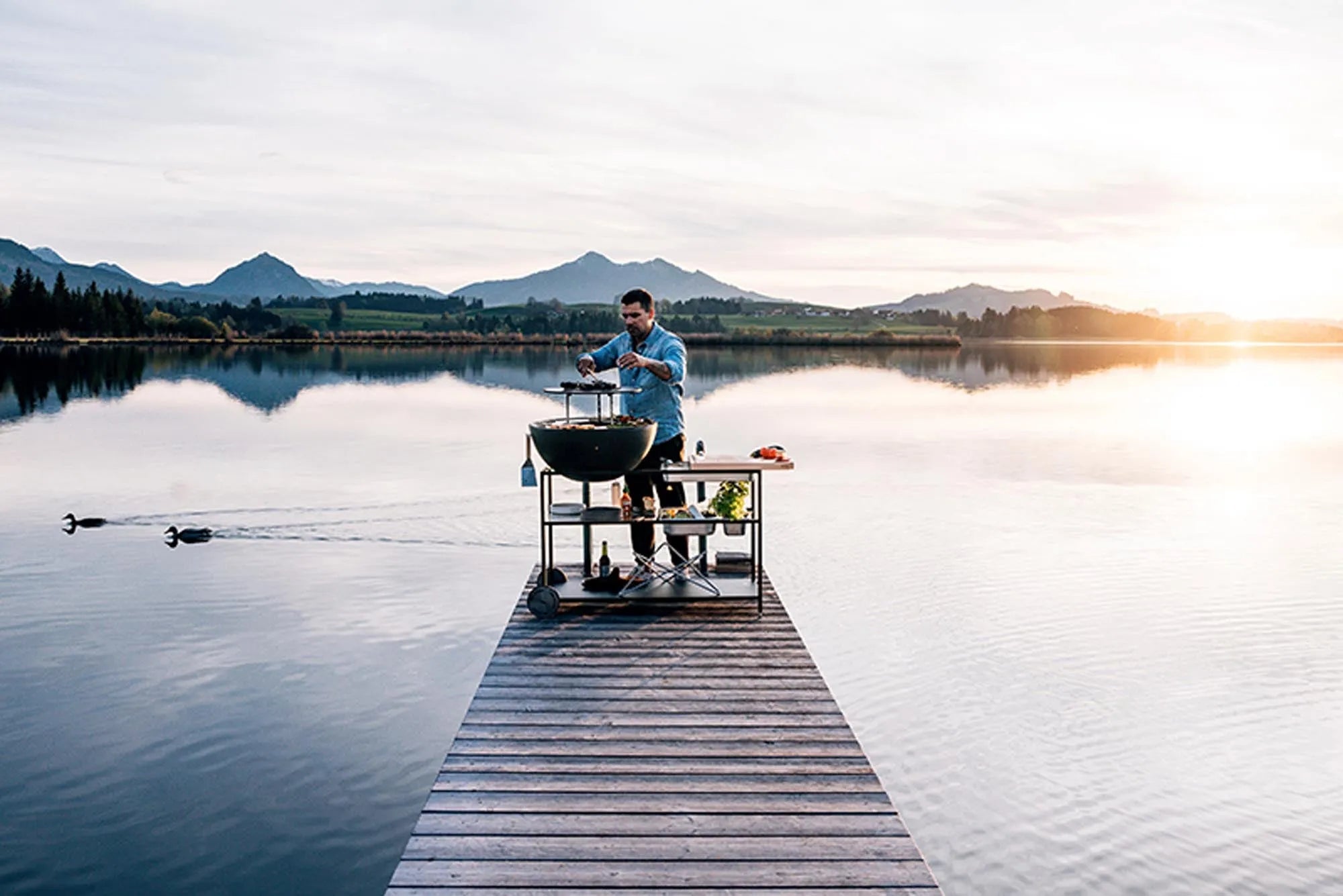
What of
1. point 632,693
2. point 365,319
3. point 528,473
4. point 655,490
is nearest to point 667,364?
point 655,490

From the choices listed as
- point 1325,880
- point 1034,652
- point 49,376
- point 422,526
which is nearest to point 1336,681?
point 1034,652

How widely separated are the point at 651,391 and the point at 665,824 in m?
4.13

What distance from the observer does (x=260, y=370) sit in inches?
2218

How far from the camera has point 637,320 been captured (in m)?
7.61

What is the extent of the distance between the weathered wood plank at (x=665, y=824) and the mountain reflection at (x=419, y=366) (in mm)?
29156

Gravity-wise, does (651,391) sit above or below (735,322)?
below

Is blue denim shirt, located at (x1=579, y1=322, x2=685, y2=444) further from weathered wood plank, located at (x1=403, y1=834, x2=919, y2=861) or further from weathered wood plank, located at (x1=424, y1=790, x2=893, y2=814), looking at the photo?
weathered wood plank, located at (x1=403, y1=834, x2=919, y2=861)

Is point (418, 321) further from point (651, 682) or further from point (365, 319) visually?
point (651, 682)

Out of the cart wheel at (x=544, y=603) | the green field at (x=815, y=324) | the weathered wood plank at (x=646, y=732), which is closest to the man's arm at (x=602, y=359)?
the cart wheel at (x=544, y=603)

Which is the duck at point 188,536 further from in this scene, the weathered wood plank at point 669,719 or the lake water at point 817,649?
the weathered wood plank at point 669,719

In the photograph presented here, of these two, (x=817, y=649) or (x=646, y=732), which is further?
(x=817, y=649)

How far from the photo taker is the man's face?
7.54m

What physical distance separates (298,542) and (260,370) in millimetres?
46624

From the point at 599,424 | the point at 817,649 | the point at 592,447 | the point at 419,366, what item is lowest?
the point at 817,649
